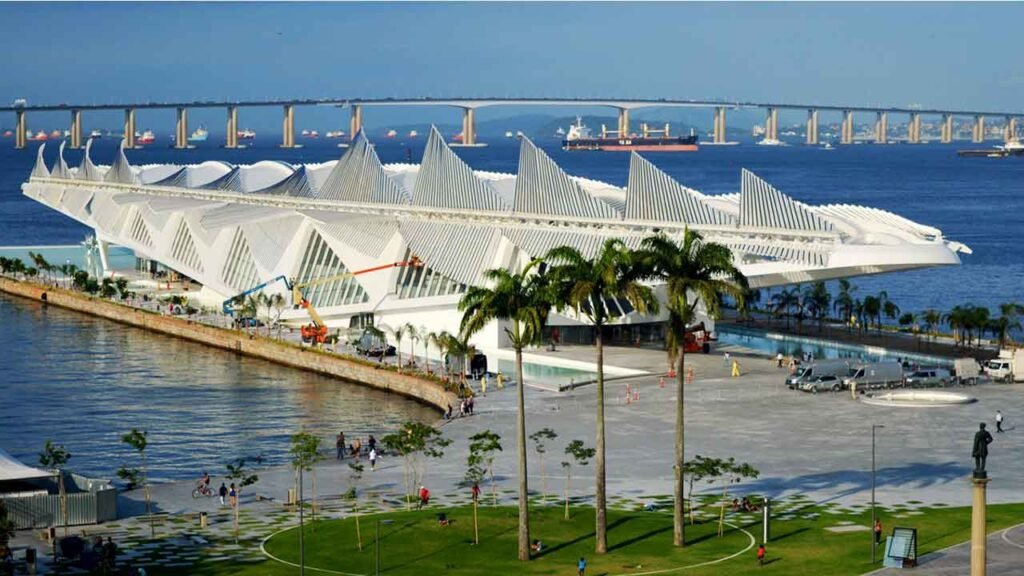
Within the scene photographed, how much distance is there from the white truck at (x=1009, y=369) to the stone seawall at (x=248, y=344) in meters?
17.8

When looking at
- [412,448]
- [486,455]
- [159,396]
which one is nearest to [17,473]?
[412,448]

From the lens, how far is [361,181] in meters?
85.9

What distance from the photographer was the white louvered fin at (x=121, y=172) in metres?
113

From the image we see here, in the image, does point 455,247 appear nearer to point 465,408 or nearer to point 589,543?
point 465,408

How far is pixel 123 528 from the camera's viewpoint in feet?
127

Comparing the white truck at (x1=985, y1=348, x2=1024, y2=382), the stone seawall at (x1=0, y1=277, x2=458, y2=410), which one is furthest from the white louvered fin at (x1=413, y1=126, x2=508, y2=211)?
the white truck at (x1=985, y1=348, x2=1024, y2=382)

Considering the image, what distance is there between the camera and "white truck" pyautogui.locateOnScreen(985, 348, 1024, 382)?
2259 inches

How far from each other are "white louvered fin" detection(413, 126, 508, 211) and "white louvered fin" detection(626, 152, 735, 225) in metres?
8.59

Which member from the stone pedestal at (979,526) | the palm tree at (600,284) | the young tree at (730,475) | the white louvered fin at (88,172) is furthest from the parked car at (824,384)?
the white louvered fin at (88,172)

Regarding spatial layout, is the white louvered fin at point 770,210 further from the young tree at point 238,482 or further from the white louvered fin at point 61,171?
the white louvered fin at point 61,171

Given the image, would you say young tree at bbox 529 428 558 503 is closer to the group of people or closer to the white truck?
the group of people

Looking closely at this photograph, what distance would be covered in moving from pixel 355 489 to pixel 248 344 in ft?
105

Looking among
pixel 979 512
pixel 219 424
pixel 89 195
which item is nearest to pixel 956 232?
pixel 89 195

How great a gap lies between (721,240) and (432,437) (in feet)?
57.4
